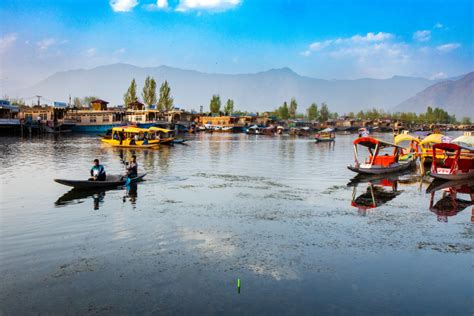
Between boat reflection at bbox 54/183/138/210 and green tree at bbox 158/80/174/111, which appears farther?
green tree at bbox 158/80/174/111

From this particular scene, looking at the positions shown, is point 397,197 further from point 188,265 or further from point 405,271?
point 188,265

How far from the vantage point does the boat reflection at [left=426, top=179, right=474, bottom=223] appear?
66.7 ft

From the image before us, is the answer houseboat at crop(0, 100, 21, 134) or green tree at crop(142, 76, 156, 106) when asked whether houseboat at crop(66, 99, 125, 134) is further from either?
green tree at crop(142, 76, 156, 106)

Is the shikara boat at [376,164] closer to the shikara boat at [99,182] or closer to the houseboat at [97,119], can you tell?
the shikara boat at [99,182]

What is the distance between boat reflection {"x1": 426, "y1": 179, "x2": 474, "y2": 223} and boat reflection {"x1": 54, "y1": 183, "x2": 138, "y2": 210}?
1546 cm

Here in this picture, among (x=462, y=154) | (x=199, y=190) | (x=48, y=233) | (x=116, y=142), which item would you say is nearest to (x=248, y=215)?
(x=199, y=190)

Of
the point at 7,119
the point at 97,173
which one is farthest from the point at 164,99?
the point at 97,173

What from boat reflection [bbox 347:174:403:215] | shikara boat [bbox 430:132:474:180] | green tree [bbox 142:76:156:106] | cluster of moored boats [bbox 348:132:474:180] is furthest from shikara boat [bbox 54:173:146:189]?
green tree [bbox 142:76:156:106]

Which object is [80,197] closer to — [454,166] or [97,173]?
[97,173]

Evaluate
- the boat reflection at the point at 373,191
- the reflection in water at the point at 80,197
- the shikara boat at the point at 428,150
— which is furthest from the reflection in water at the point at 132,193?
the shikara boat at the point at 428,150

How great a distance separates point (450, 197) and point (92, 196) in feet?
67.9

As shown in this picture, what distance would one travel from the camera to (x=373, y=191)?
26.0m

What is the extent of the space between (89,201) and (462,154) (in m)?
31.0

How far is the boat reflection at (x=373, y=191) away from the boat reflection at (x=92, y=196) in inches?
475
